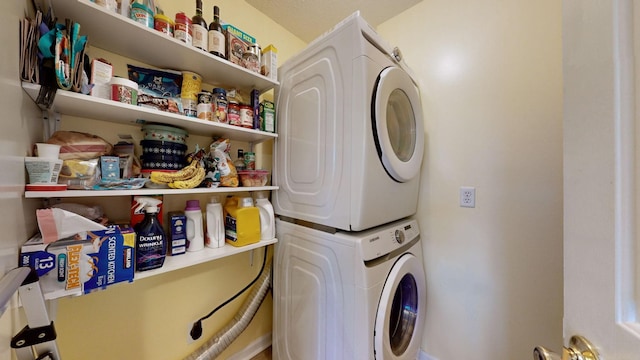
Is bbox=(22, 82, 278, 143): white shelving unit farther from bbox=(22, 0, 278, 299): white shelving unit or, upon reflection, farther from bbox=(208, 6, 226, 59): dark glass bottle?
bbox=(208, 6, 226, 59): dark glass bottle

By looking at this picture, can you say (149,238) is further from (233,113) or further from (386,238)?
(386,238)

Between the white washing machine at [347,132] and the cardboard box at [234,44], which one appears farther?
the cardboard box at [234,44]

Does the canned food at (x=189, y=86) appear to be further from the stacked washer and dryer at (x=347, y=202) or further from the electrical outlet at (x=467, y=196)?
the electrical outlet at (x=467, y=196)

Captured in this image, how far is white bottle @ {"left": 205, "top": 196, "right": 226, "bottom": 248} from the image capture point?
1025mm

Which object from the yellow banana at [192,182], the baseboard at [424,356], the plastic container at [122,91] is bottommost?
the baseboard at [424,356]

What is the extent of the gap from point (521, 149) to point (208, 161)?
162 cm

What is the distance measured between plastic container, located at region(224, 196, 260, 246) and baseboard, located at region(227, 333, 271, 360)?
86cm

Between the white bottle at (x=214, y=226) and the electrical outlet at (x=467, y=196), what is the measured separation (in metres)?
1.42

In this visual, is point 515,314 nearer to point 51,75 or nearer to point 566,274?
point 566,274

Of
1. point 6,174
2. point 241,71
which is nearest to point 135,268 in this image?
point 6,174

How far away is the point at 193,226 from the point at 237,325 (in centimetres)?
72

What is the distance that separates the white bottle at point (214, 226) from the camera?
1025mm

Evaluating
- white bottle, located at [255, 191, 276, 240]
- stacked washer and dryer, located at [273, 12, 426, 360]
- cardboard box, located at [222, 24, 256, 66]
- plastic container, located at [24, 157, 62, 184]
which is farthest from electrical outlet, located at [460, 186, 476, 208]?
plastic container, located at [24, 157, 62, 184]

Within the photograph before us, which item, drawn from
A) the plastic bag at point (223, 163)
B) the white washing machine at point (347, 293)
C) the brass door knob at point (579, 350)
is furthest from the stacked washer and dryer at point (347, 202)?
the brass door knob at point (579, 350)
